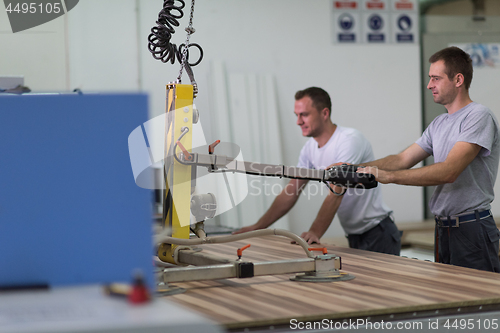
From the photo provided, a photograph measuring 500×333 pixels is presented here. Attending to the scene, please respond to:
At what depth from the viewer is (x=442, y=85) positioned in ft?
7.89

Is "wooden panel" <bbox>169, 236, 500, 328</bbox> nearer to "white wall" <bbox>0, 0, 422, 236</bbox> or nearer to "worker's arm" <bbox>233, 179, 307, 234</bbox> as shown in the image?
"worker's arm" <bbox>233, 179, 307, 234</bbox>

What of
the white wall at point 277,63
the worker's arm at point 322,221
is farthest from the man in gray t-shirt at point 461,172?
the white wall at point 277,63

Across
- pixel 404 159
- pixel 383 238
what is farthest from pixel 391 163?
pixel 383 238

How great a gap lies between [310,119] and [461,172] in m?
0.99

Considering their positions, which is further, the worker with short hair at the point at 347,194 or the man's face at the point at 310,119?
the man's face at the point at 310,119

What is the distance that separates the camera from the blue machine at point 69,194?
2.92ft

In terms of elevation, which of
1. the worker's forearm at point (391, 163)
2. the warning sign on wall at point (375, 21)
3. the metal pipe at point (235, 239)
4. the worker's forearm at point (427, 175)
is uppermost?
the warning sign on wall at point (375, 21)

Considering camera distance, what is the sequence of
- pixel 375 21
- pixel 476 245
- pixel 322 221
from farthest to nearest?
pixel 375 21
pixel 322 221
pixel 476 245

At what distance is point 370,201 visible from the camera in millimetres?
2953

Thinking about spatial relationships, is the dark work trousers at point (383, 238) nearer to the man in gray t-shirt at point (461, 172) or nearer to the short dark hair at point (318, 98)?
the man in gray t-shirt at point (461, 172)

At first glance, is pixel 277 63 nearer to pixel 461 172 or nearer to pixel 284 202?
pixel 284 202

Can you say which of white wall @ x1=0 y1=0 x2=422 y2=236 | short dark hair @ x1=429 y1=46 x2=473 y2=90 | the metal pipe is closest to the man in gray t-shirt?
short dark hair @ x1=429 y1=46 x2=473 y2=90

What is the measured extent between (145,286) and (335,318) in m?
0.57

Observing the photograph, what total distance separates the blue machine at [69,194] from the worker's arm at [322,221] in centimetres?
161
